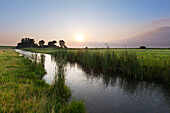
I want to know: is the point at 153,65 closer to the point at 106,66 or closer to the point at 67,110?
the point at 106,66

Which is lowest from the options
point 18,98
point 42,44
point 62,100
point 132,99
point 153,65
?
point 132,99

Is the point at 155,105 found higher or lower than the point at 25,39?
lower

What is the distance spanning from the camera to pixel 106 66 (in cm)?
1171

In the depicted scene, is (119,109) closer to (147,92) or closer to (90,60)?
(147,92)

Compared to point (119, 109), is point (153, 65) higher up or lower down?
higher up

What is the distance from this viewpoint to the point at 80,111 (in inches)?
135

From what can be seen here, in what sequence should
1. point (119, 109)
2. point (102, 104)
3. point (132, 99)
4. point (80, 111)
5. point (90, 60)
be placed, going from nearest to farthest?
Answer: point (80, 111) < point (119, 109) < point (102, 104) < point (132, 99) < point (90, 60)

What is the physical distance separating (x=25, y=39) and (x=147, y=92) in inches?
6287

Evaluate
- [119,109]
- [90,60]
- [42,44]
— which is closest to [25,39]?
[42,44]

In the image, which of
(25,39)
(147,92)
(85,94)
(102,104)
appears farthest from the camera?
(25,39)

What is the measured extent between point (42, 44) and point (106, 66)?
127 meters

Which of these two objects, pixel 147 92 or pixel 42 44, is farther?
pixel 42 44

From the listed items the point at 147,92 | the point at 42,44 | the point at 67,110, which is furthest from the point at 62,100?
the point at 42,44

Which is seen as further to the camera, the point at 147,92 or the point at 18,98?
the point at 147,92
